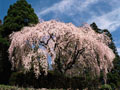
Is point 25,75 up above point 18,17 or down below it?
below

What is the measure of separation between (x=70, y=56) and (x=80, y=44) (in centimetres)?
174

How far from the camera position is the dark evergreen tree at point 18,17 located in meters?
14.2

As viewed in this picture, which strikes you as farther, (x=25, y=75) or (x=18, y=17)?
(x=18, y=17)

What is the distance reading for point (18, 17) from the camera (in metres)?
14.4

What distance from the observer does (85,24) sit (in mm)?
10258

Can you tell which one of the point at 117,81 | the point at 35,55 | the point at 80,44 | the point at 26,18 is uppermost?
the point at 26,18

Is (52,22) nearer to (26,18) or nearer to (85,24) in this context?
(85,24)

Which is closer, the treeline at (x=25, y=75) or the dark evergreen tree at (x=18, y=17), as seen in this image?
the treeline at (x=25, y=75)

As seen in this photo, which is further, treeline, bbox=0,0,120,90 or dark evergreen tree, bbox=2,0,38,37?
dark evergreen tree, bbox=2,0,38,37

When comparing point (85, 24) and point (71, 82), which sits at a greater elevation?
point (85, 24)

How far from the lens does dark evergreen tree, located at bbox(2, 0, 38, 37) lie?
1425 centimetres

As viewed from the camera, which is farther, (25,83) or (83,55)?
(25,83)

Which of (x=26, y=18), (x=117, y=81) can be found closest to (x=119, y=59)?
(x=117, y=81)

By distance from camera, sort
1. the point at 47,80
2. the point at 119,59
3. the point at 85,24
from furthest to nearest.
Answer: the point at 119,59 → the point at 47,80 → the point at 85,24
